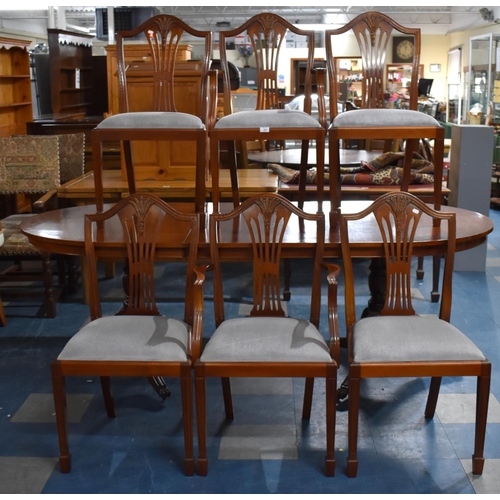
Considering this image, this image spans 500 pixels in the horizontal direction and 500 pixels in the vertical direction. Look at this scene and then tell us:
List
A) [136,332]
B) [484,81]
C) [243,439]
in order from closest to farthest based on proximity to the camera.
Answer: [136,332] → [243,439] → [484,81]

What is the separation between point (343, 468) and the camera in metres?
2.41

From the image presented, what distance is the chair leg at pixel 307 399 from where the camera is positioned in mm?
2717

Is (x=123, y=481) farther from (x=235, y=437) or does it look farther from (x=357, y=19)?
(x=357, y=19)

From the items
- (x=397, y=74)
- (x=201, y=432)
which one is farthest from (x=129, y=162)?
(x=397, y=74)

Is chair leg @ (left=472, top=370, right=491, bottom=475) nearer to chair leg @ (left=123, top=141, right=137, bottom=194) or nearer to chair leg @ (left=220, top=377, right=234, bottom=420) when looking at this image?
chair leg @ (left=220, top=377, right=234, bottom=420)

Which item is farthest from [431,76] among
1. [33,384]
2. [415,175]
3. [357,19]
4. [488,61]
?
[33,384]

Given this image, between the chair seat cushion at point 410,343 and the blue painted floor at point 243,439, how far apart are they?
0.44 meters

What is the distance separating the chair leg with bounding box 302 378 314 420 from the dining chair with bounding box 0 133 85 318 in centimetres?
196

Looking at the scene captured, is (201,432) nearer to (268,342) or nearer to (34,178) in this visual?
(268,342)

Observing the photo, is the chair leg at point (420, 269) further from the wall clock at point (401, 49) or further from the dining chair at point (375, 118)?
the wall clock at point (401, 49)

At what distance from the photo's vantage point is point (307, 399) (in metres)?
2.75

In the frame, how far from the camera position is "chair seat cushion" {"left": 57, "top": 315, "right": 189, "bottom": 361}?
231 centimetres

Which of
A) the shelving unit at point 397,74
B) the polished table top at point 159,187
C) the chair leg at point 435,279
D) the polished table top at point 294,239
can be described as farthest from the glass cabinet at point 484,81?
the polished table top at point 294,239

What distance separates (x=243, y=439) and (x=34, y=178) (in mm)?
2786
